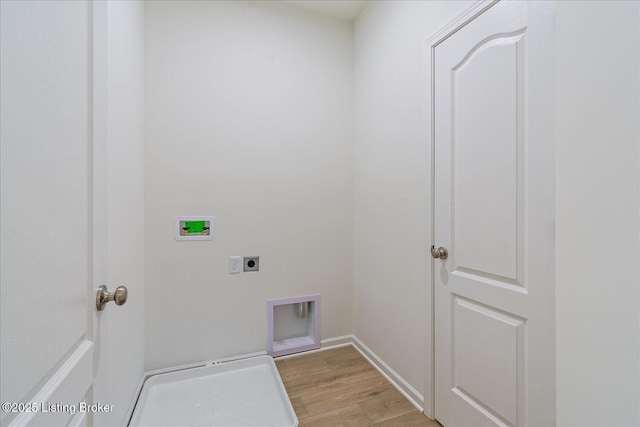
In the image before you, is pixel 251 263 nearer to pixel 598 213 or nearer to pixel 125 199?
pixel 125 199

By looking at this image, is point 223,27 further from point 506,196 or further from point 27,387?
point 27,387

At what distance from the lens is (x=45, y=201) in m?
0.51

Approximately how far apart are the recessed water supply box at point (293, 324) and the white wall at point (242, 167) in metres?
0.07

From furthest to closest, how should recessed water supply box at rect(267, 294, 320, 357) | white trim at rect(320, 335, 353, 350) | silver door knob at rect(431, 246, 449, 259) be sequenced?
white trim at rect(320, 335, 353, 350)
recessed water supply box at rect(267, 294, 320, 357)
silver door knob at rect(431, 246, 449, 259)

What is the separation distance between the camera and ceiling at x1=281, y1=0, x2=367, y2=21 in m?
2.10

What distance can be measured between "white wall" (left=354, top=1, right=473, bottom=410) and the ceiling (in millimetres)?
86

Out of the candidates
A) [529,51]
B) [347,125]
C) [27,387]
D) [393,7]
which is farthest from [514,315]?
[393,7]

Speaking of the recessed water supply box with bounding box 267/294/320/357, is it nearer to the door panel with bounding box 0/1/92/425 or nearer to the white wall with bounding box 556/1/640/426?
the door panel with bounding box 0/1/92/425

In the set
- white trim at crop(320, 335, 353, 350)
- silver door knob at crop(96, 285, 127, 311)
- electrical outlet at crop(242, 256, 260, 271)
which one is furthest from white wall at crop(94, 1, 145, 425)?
white trim at crop(320, 335, 353, 350)

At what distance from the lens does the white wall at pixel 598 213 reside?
1.78 ft

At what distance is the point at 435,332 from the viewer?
4.93ft

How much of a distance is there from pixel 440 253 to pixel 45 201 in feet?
4.85

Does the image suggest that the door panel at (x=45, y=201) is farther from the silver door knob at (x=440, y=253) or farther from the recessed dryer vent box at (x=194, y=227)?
the silver door knob at (x=440, y=253)

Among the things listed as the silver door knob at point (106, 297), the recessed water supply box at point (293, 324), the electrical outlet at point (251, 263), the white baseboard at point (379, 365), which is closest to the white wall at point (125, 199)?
the silver door knob at point (106, 297)
